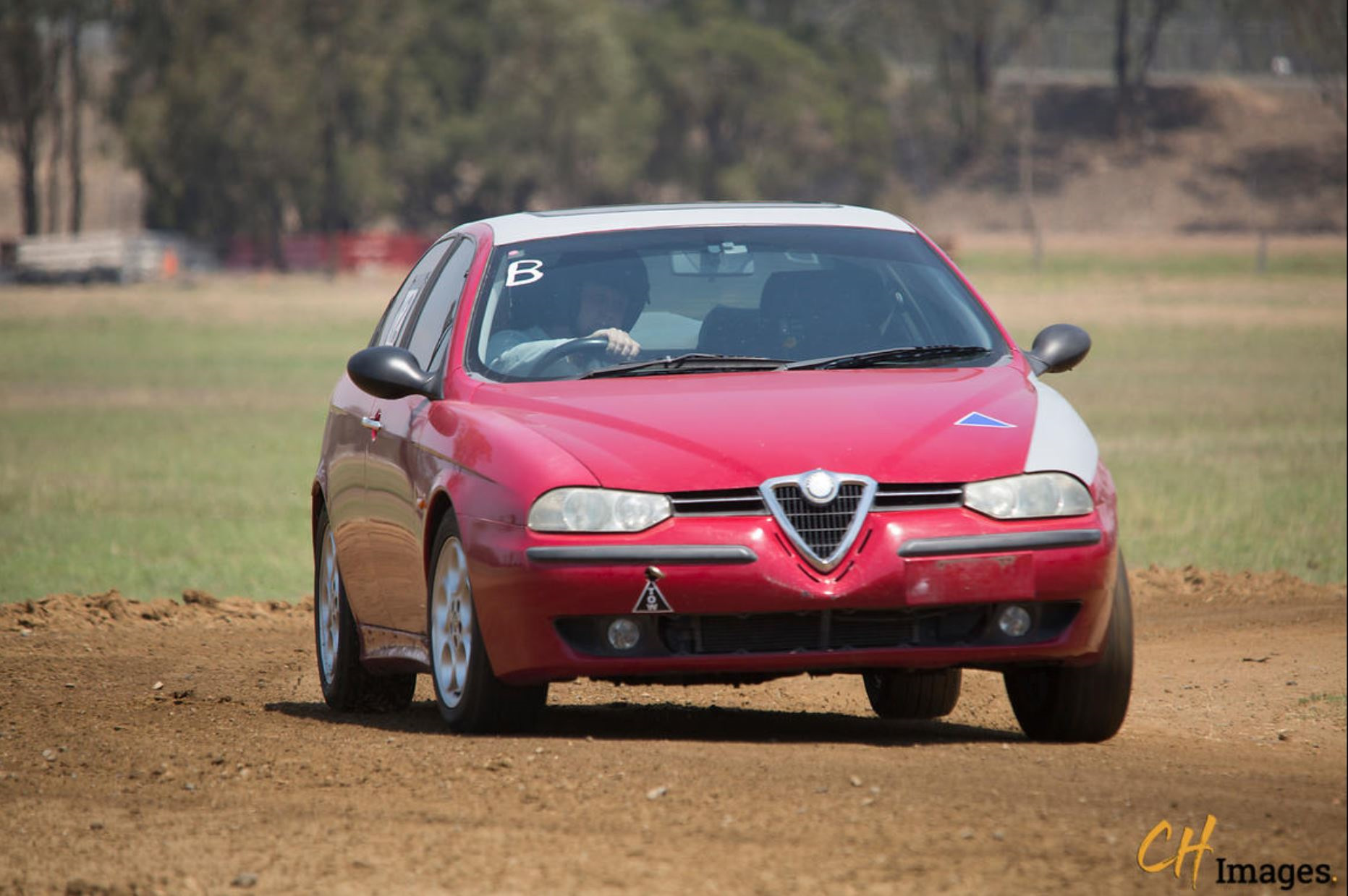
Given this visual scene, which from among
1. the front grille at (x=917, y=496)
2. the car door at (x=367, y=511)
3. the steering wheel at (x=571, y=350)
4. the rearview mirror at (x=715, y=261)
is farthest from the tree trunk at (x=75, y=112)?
the front grille at (x=917, y=496)

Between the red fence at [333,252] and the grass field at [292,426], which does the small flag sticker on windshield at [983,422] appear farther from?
the red fence at [333,252]

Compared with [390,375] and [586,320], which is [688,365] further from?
[390,375]

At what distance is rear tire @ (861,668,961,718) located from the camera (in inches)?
337

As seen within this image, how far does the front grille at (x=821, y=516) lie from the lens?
651cm

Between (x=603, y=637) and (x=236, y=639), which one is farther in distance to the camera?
(x=236, y=639)

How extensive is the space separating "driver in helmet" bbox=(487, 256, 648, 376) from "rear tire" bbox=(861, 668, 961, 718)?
5.60 feet

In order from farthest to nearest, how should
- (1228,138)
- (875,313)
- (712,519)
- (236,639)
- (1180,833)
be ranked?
1. (1228,138)
2. (236,639)
3. (875,313)
4. (712,519)
5. (1180,833)

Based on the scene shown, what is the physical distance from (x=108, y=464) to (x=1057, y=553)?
17755 mm

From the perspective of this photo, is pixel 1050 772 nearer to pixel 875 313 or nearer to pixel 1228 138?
pixel 875 313

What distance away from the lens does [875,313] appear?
7895 millimetres

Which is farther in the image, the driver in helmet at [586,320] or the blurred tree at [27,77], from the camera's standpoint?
the blurred tree at [27,77]

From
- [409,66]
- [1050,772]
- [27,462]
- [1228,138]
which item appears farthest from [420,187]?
[1050,772]

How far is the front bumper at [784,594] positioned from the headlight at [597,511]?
33 mm

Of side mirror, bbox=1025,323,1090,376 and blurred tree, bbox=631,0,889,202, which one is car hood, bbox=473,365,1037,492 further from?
blurred tree, bbox=631,0,889,202
